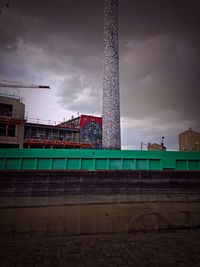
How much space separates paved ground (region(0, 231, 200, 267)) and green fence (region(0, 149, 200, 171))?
6379 millimetres

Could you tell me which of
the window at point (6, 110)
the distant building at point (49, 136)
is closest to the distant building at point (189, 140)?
the distant building at point (49, 136)

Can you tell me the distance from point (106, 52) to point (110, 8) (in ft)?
17.0

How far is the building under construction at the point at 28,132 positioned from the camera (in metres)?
31.6

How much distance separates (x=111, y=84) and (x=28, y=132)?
24145 mm

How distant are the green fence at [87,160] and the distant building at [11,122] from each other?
17.2 meters

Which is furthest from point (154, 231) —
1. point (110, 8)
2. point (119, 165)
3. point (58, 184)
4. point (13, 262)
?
point (110, 8)

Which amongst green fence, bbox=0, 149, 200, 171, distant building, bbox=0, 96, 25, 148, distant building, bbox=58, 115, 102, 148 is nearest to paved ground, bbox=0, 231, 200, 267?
green fence, bbox=0, 149, 200, 171

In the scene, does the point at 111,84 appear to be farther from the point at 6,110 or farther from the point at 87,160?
the point at 6,110

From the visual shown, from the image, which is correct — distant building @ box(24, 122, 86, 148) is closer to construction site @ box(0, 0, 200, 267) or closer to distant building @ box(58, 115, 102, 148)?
distant building @ box(58, 115, 102, 148)

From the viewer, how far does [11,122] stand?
31547mm

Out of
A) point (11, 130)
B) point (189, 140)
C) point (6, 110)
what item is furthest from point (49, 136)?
point (189, 140)

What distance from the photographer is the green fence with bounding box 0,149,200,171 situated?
15422 millimetres

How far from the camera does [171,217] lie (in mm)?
13695

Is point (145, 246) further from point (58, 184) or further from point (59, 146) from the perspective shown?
point (59, 146)
